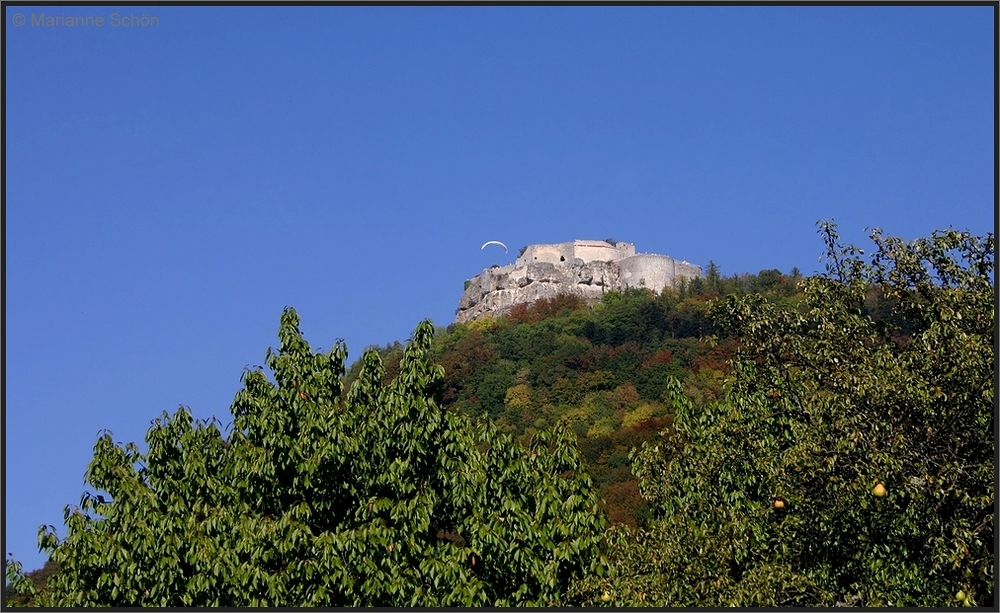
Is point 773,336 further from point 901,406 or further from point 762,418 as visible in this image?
point 901,406

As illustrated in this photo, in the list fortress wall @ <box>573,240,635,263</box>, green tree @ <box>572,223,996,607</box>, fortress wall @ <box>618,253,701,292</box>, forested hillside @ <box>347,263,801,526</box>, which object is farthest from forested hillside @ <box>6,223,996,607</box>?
fortress wall @ <box>573,240,635,263</box>

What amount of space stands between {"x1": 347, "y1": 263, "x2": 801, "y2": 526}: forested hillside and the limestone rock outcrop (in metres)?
7.33

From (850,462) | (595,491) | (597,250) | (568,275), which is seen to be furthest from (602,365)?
(597,250)

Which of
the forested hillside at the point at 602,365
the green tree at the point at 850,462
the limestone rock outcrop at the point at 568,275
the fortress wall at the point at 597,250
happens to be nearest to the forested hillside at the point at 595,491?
the green tree at the point at 850,462

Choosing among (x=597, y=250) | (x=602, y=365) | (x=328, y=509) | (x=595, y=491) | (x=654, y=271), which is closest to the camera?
(x=328, y=509)

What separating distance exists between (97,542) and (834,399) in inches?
279

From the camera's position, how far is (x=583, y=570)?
13406mm

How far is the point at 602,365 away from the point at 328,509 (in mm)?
48469

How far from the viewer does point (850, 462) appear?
11648 millimetres

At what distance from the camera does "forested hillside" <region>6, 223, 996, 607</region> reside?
11.6 metres

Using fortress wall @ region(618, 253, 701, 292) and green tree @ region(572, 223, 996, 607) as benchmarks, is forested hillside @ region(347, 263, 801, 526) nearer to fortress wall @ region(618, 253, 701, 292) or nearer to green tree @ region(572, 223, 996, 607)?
green tree @ region(572, 223, 996, 607)

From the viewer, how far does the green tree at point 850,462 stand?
11398 mm

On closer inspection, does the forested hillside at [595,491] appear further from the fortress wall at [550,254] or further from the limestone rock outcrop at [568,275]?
the fortress wall at [550,254]

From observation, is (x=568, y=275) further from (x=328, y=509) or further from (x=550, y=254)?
(x=328, y=509)
